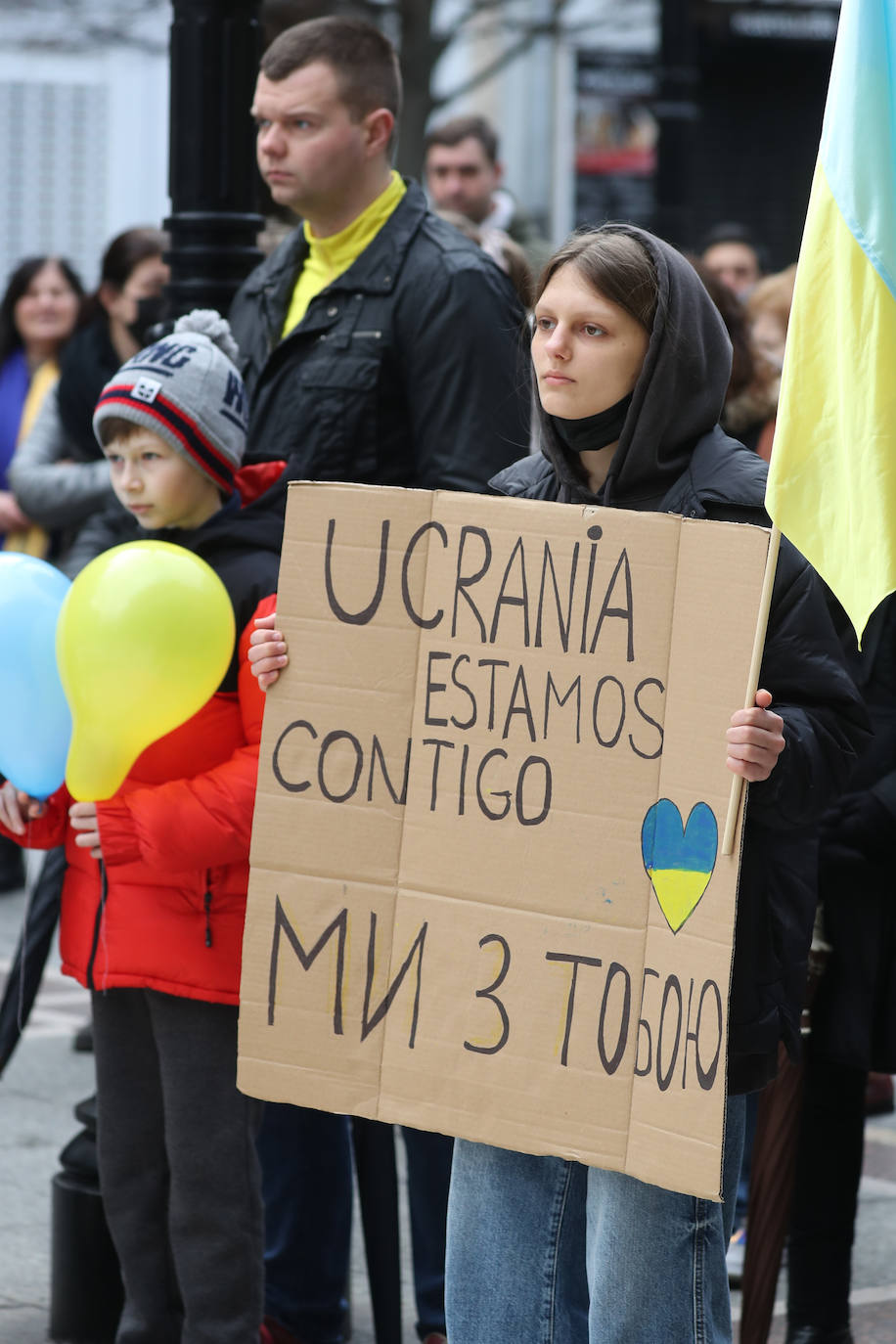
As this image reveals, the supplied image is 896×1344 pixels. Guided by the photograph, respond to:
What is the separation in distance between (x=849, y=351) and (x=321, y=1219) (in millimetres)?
1975

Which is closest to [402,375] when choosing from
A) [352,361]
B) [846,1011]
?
[352,361]

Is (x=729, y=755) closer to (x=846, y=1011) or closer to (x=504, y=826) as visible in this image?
(x=504, y=826)

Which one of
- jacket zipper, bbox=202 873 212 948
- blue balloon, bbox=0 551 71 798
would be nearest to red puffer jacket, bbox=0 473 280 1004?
jacket zipper, bbox=202 873 212 948

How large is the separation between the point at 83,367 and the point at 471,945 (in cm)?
381

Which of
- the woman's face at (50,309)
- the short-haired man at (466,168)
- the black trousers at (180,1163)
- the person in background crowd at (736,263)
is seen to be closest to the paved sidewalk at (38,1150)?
the black trousers at (180,1163)

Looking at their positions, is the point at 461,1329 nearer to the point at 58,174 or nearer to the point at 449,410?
the point at 449,410

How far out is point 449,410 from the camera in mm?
3682

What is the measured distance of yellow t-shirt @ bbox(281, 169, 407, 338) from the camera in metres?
3.86

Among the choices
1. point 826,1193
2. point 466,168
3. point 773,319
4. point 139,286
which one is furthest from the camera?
point 466,168

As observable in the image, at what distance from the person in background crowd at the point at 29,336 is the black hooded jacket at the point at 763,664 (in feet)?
15.6

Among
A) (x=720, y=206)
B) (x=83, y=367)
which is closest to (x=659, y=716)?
(x=83, y=367)

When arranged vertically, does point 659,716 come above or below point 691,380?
below

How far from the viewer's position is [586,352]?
254 cm

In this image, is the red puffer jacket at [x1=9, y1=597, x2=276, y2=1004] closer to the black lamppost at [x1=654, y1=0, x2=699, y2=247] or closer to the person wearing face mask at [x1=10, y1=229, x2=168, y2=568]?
the person wearing face mask at [x1=10, y1=229, x2=168, y2=568]
